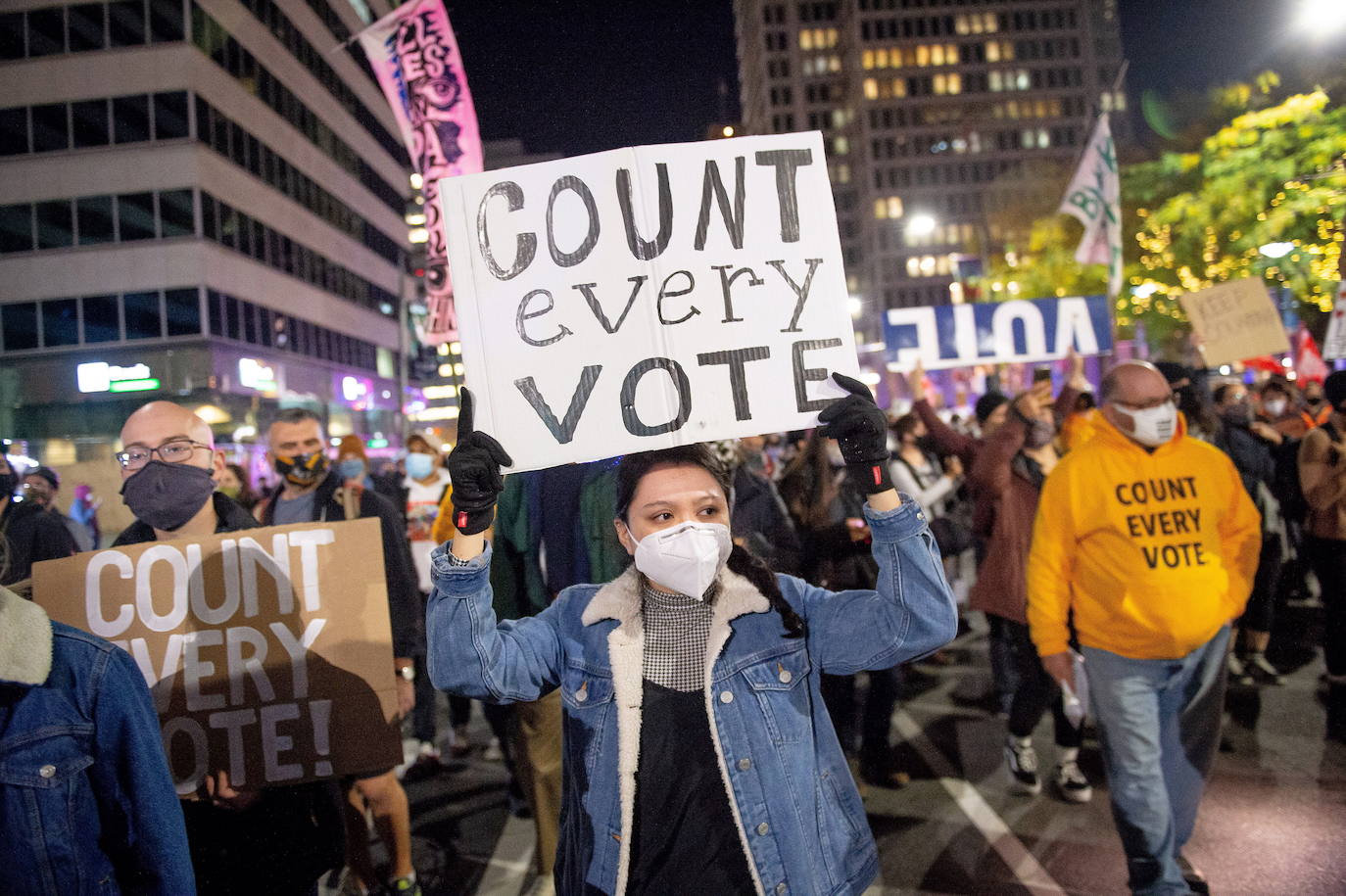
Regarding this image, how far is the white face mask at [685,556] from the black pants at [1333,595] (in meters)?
5.87

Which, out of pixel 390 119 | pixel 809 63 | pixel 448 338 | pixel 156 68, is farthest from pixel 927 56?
pixel 448 338

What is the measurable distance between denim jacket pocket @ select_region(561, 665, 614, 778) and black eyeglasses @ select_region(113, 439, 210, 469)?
1.89 metres

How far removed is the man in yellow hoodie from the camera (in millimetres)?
3539

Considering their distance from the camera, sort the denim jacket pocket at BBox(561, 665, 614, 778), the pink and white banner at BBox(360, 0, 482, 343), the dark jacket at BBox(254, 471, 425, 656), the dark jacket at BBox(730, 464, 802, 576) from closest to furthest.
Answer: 1. the denim jacket pocket at BBox(561, 665, 614, 778)
2. the dark jacket at BBox(254, 471, 425, 656)
3. the dark jacket at BBox(730, 464, 802, 576)
4. the pink and white banner at BBox(360, 0, 482, 343)

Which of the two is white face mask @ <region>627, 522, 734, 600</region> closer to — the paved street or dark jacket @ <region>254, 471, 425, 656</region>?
dark jacket @ <region>254, 471, 425, 656</region>

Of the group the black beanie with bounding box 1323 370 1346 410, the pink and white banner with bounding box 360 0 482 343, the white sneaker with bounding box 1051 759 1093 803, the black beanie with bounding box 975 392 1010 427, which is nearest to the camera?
the white sneaker with bounding box 1051 759 1093 803

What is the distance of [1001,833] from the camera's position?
4.48 m

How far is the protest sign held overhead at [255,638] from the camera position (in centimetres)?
289

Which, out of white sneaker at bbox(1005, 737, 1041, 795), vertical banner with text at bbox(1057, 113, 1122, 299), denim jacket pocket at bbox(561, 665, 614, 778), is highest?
vertical banner with text at bbox(1057, 113, 1122, 299)

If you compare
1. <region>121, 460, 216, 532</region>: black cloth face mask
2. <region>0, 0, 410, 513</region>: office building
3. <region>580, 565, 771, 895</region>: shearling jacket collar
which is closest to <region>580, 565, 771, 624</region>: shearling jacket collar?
<region>580, 565, 771, 895</region>: shearling jacket collar

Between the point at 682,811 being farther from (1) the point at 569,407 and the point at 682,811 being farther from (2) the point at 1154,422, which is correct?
(2) the point at 1154,422

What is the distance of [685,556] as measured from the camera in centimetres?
216

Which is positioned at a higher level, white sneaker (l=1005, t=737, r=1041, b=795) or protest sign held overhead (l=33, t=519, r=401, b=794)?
protest sign held overhead (l=33, t=519, r=401, b=794)

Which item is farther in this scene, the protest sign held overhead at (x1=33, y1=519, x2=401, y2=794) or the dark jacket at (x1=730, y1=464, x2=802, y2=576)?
the dark jacket at (x1=730, y1=464, x2=802, y2=576)
